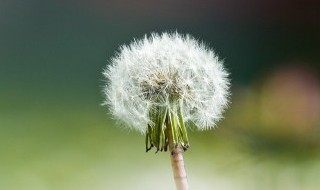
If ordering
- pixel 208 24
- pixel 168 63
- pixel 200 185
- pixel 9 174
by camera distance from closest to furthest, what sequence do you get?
pixel 168 63
pixel 9 174
pixel 200 185
pixel 208 24

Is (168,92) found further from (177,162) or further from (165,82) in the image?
(177,162)

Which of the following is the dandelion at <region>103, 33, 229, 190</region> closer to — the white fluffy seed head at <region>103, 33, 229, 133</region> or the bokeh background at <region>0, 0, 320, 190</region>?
the white fluffy seed head at <region>103, 33, 229, 133</region>

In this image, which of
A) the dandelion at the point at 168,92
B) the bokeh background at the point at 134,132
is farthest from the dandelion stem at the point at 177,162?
the bokeh background at the point at 134,132

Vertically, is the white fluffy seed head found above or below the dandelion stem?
above

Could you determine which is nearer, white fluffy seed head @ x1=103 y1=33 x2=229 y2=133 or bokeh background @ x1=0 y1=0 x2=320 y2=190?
white fluffy seed head @ x1=103 y1=33 x2=229 y2=133

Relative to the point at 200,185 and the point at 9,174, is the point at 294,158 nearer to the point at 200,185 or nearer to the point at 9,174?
the point at 200,185

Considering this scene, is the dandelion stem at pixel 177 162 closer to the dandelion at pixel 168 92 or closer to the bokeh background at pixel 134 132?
the dandelion at pixel 168 92

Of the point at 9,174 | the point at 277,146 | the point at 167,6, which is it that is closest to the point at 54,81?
the point at 9,174

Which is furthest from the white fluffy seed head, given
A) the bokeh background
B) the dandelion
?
the bokeh background

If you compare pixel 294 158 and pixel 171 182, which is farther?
pixel 294 158
